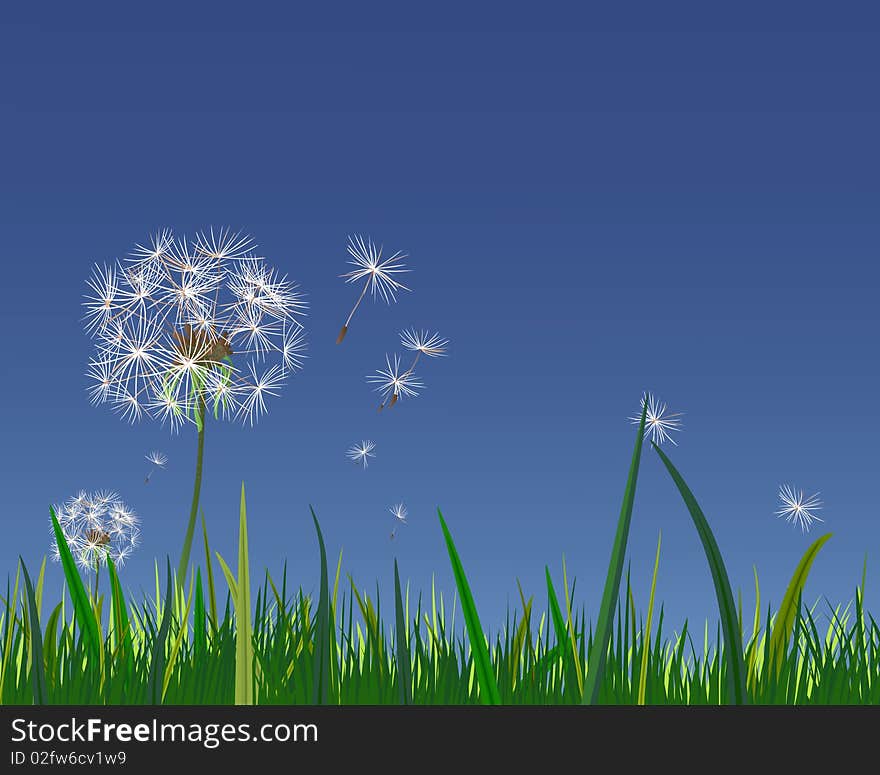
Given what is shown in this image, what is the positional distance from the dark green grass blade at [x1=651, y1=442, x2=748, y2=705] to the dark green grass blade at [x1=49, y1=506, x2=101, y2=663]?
6.86 feet

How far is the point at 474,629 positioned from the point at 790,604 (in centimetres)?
120

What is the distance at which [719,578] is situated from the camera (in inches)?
98.7

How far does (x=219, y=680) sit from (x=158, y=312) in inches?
63.7

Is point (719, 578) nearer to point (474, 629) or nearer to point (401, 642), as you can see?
point (474, 629)

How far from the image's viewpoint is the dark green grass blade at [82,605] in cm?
340

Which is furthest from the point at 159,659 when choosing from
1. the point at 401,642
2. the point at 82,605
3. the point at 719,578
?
the point at 719,578

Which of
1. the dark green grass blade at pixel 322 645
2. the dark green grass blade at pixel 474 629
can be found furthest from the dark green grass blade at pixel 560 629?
the dark green grass blade at pixel 322 645

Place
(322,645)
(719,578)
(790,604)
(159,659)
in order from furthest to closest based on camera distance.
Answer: (790,604) → (159,659) → (322,645) → (719,578)

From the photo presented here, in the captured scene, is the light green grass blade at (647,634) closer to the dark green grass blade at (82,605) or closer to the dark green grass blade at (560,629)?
the dark green grass blade at (560,629)

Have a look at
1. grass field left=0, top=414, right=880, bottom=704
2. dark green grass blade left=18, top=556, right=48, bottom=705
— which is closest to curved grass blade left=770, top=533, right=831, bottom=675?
grass field left=0, top=414, right=880, bottom=704

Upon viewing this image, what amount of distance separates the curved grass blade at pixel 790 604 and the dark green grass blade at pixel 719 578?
27.2 inches
